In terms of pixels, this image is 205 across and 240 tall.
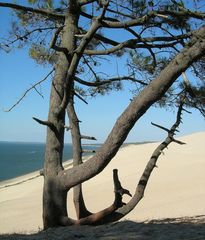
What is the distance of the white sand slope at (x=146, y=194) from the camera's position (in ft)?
57.6

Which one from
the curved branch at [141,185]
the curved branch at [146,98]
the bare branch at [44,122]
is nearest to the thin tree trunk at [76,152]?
the bare branch at [44,122]

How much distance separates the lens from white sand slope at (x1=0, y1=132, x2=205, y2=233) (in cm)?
1756

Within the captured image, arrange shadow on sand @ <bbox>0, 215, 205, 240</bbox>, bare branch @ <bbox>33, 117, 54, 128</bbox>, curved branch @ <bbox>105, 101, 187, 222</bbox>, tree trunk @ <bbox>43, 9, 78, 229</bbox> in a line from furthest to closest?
tree trunk @ <bbox>43, 9, 78, 229</bbox>, curved branch @ <bbox>105, 101, 187, 222</bbox>, bare branch @ <bbox>33, 117, 54, 128</bbox>, shadow on sand @ <bbox>0, 215, 205, 240</bbox>

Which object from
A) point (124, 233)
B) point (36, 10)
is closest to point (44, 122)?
point (36, 10)

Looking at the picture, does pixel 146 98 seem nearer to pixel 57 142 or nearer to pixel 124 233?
pixel 124 233

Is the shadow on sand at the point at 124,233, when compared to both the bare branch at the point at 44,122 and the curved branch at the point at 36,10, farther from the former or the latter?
the curved branch at the point at 36,10

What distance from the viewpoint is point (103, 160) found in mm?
6914

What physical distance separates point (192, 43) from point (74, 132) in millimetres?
3114

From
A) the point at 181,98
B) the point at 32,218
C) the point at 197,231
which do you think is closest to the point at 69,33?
the point at 181,98

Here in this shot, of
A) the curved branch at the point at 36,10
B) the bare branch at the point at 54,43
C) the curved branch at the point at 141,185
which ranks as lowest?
the curved branch at the point at 141,185

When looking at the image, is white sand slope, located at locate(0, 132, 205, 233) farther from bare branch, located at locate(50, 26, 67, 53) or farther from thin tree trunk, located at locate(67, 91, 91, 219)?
bare branch, located at locate(50, 26, 67, 53)

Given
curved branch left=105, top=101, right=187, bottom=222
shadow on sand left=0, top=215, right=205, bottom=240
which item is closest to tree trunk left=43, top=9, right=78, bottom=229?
shadow on sand left=0, top=215, right=205, bottom=240

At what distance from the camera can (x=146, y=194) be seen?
80.5 ft

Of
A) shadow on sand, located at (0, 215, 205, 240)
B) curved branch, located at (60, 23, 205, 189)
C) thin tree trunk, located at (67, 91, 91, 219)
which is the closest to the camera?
shadow on sand, located at (0, 215, 205, 240)
